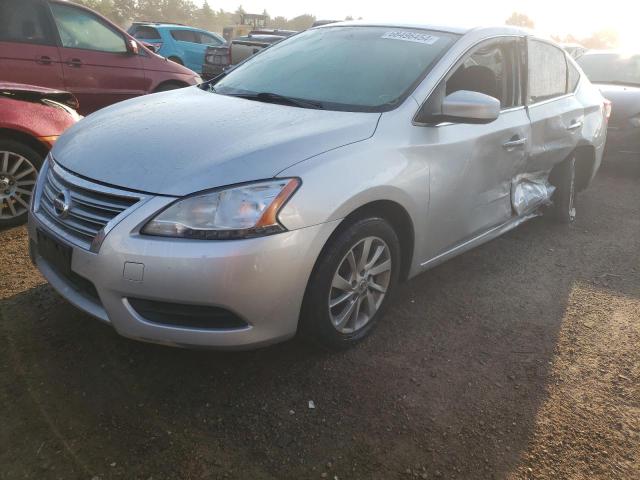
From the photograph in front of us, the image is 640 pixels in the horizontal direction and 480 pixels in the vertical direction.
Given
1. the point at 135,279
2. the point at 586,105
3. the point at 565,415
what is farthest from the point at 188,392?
the point at 586,105

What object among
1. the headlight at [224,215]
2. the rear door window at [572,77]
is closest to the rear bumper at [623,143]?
the rear door window at [572,77]

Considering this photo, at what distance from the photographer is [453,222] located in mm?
3047

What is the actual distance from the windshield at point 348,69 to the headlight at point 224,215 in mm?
880

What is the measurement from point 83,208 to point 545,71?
3.34 m

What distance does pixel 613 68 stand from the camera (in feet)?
25.3

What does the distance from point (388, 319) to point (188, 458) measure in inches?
56.3

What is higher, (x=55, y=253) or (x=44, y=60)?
(x=44, y=60)

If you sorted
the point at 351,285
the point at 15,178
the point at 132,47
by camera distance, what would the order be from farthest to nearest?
the point at 132,47 → the point at 15,178 → the point at 351,285

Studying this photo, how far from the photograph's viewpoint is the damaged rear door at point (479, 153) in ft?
9.40

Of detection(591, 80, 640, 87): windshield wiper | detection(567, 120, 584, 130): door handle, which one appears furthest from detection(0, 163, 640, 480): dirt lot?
detection(591, 80, 640, 87): windshield wiper

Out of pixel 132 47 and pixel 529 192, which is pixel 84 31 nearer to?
pixel 132 47

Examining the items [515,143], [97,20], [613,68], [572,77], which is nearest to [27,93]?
[97,20]

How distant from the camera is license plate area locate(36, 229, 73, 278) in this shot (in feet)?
7.39

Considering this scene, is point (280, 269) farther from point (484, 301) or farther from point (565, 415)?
point (484, 301)
